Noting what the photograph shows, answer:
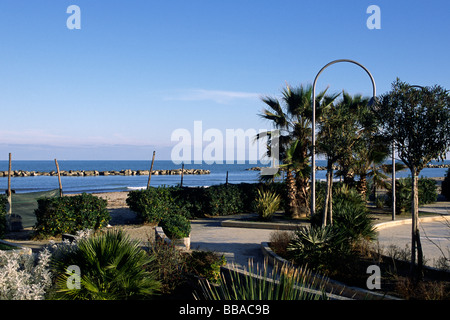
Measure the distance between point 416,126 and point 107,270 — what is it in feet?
21.3

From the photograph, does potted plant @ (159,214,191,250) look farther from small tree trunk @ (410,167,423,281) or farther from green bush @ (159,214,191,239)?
small tree trunk @ (410,167,423,281)

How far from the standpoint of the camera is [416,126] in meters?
8.18

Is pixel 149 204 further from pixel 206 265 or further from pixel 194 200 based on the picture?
pixel 206 265

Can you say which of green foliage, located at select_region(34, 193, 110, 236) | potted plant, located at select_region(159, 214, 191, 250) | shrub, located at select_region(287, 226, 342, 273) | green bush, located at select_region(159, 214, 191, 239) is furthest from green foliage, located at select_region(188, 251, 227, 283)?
green foliage, located at select_region(34, 193, 110, 236)

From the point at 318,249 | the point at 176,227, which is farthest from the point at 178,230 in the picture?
the point at 318,249

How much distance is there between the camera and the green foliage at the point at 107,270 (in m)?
6.57

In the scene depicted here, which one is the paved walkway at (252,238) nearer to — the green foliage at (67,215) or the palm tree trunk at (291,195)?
the palm tree trunk at (291,195)

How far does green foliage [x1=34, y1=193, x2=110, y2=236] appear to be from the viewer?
520 inches

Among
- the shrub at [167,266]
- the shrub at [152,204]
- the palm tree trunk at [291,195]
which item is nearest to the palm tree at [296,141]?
the palm tree trunk at [291,195]

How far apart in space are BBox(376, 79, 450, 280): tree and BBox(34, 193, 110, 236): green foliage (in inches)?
388
